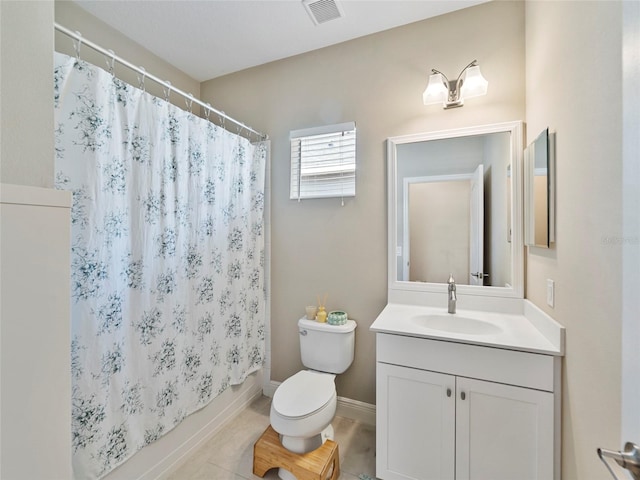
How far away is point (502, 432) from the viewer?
124 cm

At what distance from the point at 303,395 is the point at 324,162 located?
5.00 feet

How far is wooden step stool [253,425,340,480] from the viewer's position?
4.62 feet

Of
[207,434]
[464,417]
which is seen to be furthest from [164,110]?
[464,417]

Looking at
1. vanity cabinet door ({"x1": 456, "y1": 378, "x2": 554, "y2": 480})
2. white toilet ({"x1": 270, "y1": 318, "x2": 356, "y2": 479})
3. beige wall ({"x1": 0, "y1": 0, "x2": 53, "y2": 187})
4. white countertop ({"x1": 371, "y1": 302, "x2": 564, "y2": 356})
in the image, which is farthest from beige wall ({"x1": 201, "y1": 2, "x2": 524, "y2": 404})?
beige wall ({"x1": 0, "y1": 0, "x2": 53, "y2": 187})

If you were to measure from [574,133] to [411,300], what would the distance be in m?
1.17

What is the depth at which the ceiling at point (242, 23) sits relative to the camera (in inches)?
66.2

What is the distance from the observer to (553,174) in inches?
48.1

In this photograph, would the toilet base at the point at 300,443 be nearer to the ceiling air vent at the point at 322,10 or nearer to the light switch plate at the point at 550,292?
the light switch plate at the point at 550,292

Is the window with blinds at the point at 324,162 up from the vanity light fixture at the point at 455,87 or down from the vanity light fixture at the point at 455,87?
down

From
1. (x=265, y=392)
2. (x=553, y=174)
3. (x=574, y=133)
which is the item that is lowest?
(x=265, y=392)

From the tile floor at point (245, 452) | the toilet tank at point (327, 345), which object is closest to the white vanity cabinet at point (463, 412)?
the tile floor at point (245, 452)

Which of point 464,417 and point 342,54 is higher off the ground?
point 342,54

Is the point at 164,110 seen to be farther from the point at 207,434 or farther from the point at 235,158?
the point at 207,434

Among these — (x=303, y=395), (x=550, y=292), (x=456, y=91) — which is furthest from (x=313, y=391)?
(x=456, y=91)
